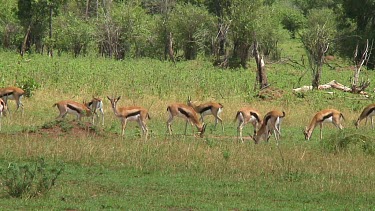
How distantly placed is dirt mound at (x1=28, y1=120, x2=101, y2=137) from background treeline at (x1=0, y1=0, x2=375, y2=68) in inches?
836

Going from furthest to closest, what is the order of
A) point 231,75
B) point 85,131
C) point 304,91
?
point 231,75, point 304,91, point 85,131

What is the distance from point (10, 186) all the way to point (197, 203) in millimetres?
2448

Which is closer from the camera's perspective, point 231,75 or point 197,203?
point 197,203

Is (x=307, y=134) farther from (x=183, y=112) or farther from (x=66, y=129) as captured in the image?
(x=66, y=129)

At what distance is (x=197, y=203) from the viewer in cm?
895

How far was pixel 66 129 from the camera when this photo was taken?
1400cm

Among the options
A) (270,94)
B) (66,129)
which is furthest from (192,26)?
(66,129)

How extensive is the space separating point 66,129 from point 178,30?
28563 mm

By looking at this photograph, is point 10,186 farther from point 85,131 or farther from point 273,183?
point 85,131

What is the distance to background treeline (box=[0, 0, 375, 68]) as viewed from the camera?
36.8 meters

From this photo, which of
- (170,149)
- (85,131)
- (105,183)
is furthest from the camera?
(85,131)

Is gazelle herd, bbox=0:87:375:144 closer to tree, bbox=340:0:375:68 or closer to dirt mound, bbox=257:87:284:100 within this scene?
dirt mound, bbox=257:87:284:100

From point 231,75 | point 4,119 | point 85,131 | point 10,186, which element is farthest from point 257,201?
point 231,75

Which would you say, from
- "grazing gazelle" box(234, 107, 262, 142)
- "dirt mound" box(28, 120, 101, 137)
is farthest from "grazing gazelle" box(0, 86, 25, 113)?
"grazing gazelle" box(234, 107, 262, 142)
